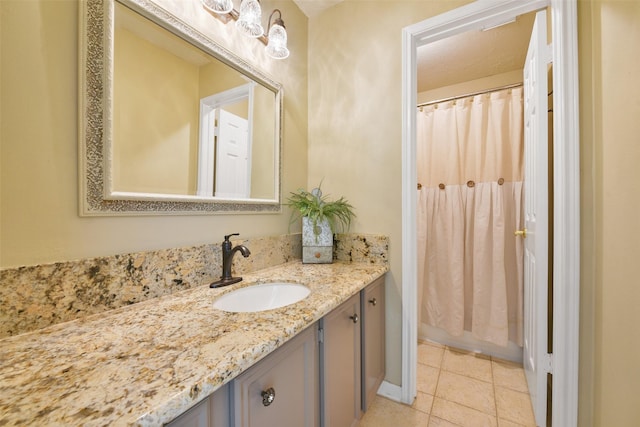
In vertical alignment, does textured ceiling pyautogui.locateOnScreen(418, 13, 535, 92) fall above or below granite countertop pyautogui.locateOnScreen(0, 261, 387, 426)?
above

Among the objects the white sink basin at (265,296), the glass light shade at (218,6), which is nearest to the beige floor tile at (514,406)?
the white sink basin at (265,296)

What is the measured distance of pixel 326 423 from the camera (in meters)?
0.91

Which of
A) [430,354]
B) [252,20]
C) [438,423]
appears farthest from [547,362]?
[252,20]

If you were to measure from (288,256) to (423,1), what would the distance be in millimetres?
1604

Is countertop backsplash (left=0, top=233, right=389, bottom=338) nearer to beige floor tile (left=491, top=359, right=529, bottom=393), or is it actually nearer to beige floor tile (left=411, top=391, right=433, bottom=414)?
beige floor tile (left=411, top=391, right=433, bottom=414)

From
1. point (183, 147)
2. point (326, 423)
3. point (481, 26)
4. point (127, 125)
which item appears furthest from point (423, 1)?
point (326, 423)

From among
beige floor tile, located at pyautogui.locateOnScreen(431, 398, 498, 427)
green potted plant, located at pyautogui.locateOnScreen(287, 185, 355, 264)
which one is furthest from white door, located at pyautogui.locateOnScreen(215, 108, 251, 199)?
beige floor tile, located at pyautogui.locateOnScreen(431, 398, 498, 427)

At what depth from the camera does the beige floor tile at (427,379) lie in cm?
156

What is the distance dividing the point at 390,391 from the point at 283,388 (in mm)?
→ 1049

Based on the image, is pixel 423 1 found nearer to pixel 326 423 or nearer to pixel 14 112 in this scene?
pixel 14 112

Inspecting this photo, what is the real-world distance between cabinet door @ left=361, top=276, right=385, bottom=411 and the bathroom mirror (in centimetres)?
76

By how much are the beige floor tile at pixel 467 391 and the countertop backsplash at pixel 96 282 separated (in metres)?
1.40

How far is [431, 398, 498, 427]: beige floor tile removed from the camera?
4.30 ft

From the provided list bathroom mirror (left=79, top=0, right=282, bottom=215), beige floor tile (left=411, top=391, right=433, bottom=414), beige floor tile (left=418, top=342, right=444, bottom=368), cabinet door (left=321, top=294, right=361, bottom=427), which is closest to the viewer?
bathroom mirror (left=79, top=0, right=282, bottom=215)
